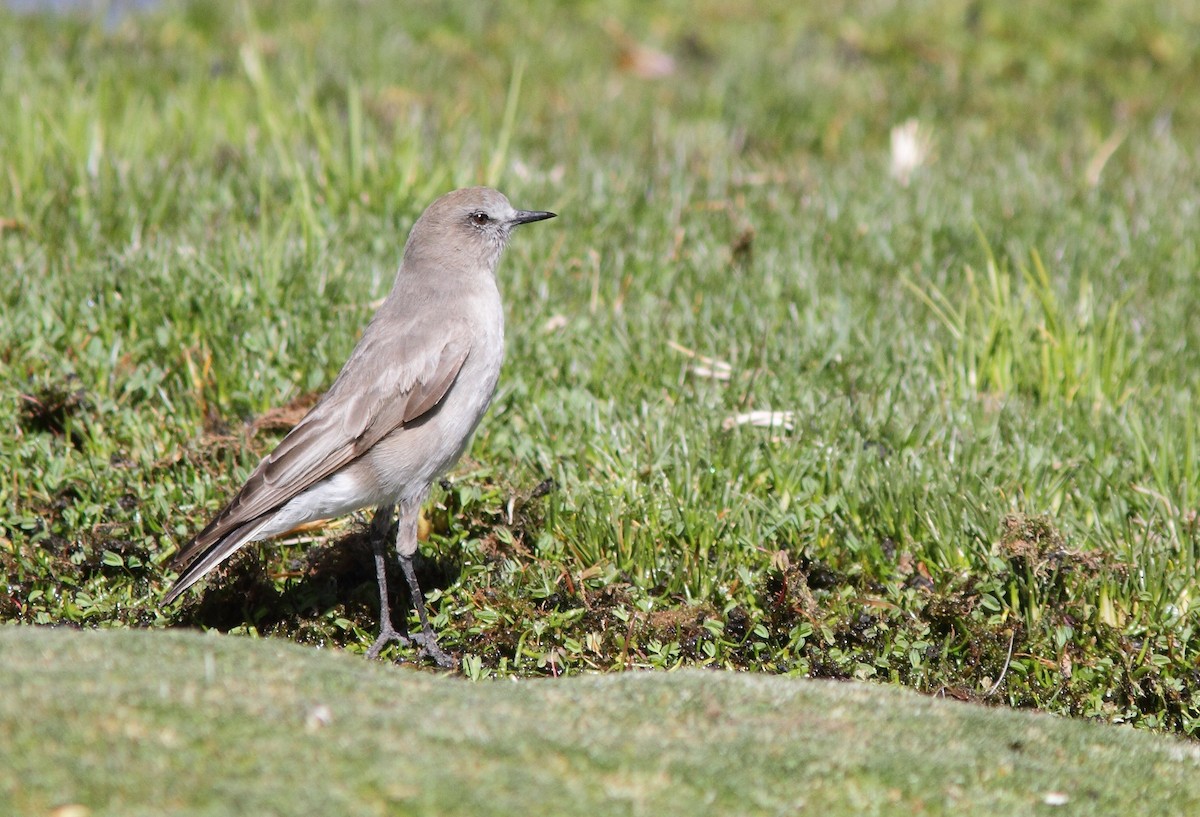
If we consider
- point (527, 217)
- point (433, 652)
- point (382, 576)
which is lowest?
point (433, 652)

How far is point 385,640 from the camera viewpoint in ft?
16.0

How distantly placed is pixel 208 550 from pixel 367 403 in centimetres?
82

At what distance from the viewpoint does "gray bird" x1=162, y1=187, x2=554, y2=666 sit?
15.8 feet

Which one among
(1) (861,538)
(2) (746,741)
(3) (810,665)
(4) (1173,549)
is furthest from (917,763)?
(4) (1173,549)

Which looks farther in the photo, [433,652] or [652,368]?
[652,368]

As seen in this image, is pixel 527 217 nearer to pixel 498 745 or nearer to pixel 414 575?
pixel 414 575

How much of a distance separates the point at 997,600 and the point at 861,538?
1.87 feet

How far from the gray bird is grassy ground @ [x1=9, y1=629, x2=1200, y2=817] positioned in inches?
48.7

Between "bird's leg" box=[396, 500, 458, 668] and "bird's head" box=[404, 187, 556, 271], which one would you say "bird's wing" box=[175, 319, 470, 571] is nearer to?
"bird's leg" box=[396, 500, 458, 668]

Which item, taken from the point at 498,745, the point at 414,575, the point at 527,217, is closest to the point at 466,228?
the point at 527,217

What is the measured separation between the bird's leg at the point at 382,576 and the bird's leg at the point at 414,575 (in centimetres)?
8

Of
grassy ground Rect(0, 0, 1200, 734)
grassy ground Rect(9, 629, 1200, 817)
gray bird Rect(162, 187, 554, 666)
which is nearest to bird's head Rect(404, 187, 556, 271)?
gray bird Rect(162, 187, 554, 666)

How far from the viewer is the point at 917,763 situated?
320 centimetres

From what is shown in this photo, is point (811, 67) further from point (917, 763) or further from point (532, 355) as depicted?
point (917, 763)
